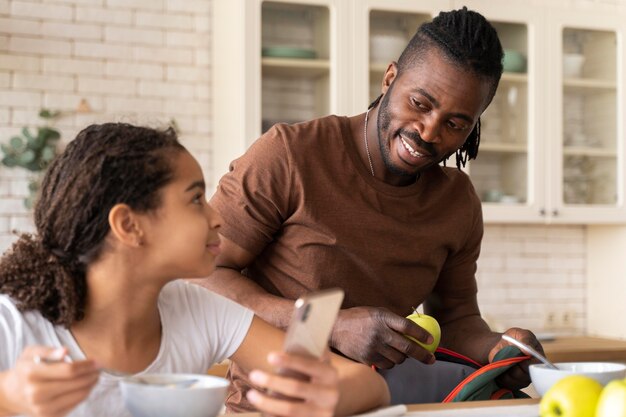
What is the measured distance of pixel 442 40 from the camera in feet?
6.58

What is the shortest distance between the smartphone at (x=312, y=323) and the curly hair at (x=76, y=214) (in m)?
0.49

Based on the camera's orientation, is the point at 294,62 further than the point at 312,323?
Yes

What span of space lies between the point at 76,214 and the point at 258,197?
53 cm

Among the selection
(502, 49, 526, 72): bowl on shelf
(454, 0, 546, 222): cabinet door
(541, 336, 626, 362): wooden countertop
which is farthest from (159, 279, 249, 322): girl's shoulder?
(502, 49, 526, 72): bowl on shelf

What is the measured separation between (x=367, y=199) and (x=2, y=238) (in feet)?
6.95

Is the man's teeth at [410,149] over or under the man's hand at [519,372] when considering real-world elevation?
over

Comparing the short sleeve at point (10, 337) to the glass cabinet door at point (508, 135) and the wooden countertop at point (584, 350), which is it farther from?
the glass cabinet door at point (508, 135)

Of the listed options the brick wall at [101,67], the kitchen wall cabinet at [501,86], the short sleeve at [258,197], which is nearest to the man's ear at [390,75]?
the short sleeve at [258,197]

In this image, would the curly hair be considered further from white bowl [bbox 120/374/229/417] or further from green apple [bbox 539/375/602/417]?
green apple [bbox 539/375/602/417]

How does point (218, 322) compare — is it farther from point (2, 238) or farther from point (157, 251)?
point (2, 238)

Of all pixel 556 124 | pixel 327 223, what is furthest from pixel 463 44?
pixel 556 124

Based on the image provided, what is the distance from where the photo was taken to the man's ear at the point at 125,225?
152 cm

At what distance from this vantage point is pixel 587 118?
4402 millimetres

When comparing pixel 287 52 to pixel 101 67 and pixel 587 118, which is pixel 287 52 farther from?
pixel 587 118
